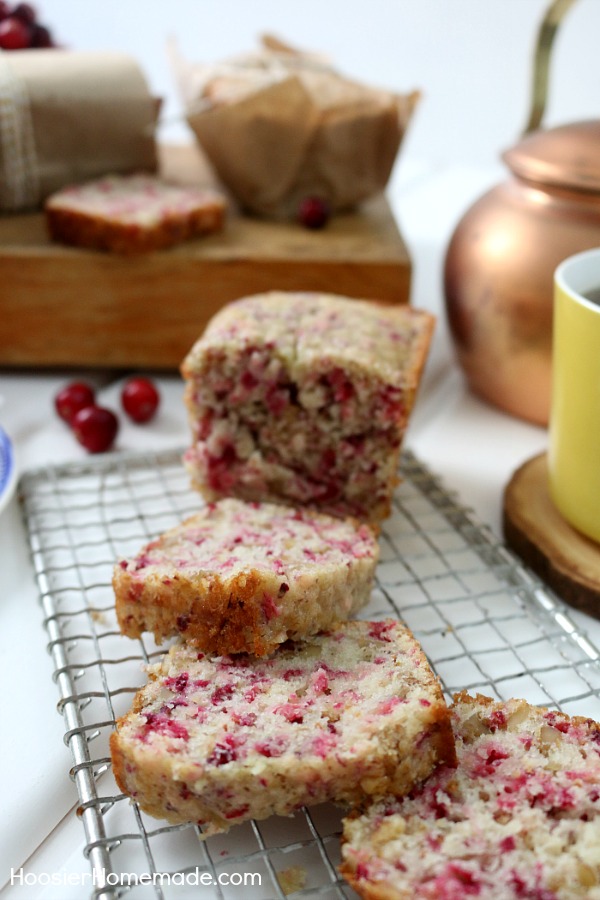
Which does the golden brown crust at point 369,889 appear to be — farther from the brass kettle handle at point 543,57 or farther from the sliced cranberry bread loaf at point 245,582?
A: the brass kettle handle at point 543,57

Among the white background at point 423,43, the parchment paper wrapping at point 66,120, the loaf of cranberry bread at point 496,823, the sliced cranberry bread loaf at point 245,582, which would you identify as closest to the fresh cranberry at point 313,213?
the parchment paper wrapping at point 66,120

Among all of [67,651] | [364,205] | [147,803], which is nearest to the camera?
[147,803]

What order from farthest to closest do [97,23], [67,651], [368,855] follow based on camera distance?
[97,23], [67,651], [368,855]

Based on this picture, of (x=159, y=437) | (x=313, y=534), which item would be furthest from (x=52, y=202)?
(x=313, y=534)

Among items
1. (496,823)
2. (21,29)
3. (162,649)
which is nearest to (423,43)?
(21,29)

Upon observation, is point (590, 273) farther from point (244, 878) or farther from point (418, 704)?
point (244, 878)

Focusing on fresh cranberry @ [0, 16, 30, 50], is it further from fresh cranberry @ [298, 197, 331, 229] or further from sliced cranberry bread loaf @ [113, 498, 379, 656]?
sliced cranberry bread loaf @ [113, 498, 379, 656]
